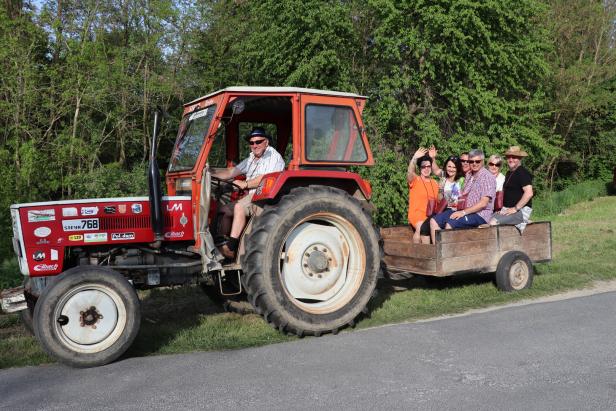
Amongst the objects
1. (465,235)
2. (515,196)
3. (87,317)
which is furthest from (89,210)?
(515,196)

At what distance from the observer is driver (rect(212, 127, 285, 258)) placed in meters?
5.28

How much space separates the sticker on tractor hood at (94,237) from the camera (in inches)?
188

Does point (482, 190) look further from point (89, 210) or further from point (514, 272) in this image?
point (89, 210)

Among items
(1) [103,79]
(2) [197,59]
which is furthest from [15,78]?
(2) [197,59]

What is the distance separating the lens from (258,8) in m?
17.8

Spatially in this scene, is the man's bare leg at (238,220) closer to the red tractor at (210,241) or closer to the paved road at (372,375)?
the red tractor at (210,241)

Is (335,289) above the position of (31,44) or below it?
below

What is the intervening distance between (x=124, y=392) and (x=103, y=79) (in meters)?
12.9

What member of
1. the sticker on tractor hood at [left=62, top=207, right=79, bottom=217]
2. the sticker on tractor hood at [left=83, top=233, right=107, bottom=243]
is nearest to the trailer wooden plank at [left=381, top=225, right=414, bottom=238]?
the sticker on tractor hood at [left=83, top=233, right=107, bottom=243]

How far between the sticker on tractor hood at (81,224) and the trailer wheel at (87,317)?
1.52ft

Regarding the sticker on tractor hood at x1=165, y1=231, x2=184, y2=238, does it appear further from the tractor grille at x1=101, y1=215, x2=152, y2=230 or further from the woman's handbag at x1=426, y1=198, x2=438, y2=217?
the woman's handbag at x1=426, y1=198, x2=438, y2=217

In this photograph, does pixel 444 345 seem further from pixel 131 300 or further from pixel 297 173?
pixel 131 300

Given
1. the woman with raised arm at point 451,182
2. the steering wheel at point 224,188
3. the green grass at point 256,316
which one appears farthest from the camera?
the woman with raised arm at point 451,182

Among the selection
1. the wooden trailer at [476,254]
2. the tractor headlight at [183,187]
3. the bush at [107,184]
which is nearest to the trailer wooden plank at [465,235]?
the wooden trailer at [476,254]
